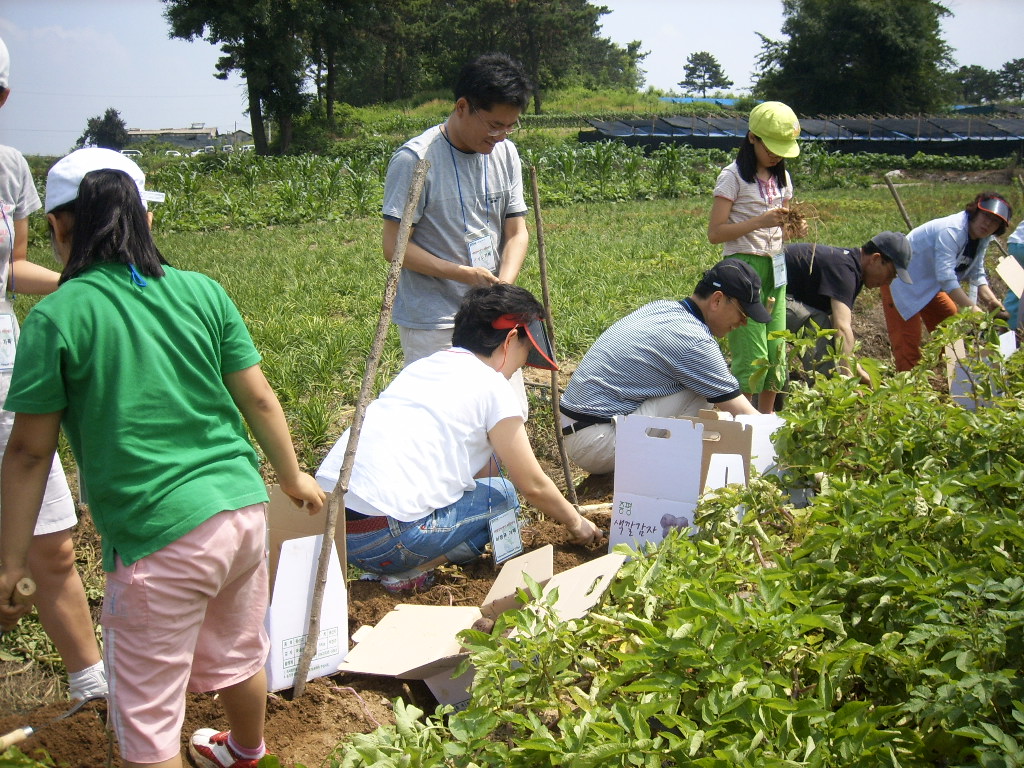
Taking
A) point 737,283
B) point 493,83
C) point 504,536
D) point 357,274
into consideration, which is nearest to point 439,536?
point 504,536

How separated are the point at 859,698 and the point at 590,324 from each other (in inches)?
184

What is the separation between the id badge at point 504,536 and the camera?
286 cm

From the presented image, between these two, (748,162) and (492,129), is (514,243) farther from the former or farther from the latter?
(748,162)

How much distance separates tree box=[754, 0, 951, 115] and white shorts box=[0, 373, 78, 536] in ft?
153

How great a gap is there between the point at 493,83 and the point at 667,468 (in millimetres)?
1380

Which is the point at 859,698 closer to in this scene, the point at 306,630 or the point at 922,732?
the point at 922,732

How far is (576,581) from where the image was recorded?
218cm

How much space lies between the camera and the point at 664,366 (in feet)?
11.8

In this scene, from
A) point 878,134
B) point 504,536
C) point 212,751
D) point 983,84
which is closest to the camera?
point 212,751

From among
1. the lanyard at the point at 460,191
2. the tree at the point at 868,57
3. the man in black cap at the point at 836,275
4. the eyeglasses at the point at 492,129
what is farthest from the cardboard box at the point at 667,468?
the tree at the point at 868,57

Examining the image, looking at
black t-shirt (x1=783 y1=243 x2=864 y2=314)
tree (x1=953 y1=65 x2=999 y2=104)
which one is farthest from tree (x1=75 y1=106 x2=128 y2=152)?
tree (x1=953 y1=65 x2=999 y2=104)

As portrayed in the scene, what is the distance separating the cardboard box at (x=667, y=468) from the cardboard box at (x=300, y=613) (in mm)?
946

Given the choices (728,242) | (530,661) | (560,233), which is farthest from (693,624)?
(560,233)

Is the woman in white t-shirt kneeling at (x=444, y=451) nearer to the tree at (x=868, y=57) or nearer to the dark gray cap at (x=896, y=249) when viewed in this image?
the dark gray cap at (x=896, y=249)
